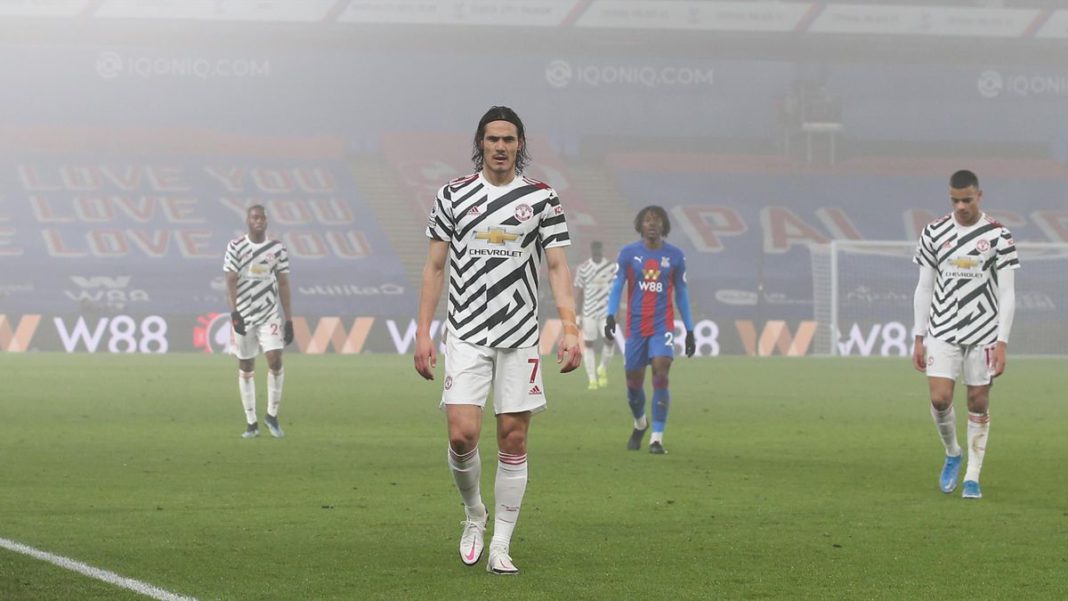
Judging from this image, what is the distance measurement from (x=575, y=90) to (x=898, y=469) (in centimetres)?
4103

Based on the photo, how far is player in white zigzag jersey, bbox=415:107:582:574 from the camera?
312 inches

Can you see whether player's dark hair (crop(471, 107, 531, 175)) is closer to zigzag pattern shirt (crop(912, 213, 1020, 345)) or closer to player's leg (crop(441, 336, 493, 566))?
player's leg (crop(441, 336, 493, 566))

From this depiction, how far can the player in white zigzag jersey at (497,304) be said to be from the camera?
7.92m

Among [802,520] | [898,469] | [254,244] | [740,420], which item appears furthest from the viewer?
[740,420]

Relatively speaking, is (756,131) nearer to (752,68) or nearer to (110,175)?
(752,68)

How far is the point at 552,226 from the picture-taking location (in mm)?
7977

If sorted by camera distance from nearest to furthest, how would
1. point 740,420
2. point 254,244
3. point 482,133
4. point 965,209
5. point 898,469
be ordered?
point 482,133
point 965,209
point 898,469
point 254,244
point 740,420

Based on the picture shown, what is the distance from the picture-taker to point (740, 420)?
19.0m

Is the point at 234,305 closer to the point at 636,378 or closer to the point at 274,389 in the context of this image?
the point at 274,389

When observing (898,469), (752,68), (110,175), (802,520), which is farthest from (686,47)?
(802,520)

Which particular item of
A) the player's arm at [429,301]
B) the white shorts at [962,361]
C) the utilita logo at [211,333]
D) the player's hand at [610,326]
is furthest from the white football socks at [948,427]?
the utilita logo at [211,333]

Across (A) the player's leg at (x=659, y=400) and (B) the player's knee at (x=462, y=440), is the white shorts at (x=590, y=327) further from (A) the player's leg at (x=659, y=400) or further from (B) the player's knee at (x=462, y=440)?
(B) the player's knee at (x=462, y=440)

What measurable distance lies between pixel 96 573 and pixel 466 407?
184cm

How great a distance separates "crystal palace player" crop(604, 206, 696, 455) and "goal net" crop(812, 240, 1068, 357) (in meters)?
24.3
